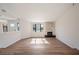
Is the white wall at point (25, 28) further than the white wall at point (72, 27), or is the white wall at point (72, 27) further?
the white wall at point (25, 28)

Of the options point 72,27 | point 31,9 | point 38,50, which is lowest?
point 38,50

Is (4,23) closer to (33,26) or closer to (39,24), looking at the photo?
(33,26)

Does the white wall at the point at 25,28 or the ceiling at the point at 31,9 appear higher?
the ceiling at the point at 31,9

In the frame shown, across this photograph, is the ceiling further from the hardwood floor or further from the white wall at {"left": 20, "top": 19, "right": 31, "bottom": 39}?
the white wall at {"left": 20, "top": 19, "right": 31, "bottom": 39}

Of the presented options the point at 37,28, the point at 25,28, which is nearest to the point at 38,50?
the point at 25,28

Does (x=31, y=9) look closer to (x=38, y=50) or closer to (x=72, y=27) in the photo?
(x=72, y=27)

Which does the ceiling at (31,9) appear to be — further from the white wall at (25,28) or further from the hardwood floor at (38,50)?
the white wall at (25,28)

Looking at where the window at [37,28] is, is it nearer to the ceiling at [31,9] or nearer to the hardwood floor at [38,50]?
the ceiling at [31,9]

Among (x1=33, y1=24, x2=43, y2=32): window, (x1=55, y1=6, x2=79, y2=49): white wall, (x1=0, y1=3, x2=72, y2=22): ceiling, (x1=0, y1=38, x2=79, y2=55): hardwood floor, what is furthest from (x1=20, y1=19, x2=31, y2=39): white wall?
(x1=55, y1=6, x2=79, y2=49): white wall

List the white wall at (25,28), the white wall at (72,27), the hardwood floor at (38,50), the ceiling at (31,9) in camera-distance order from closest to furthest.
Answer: the ceiling at (31,9), the hardwood floor at (38,50), the white wall at (72,27), the white wall at (25,28)

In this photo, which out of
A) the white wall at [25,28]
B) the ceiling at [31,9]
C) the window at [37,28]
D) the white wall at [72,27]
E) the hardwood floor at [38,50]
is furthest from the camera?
the window at [37,28]

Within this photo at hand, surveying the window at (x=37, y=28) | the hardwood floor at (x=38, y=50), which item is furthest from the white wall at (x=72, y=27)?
the window at (x=37, y=28)
